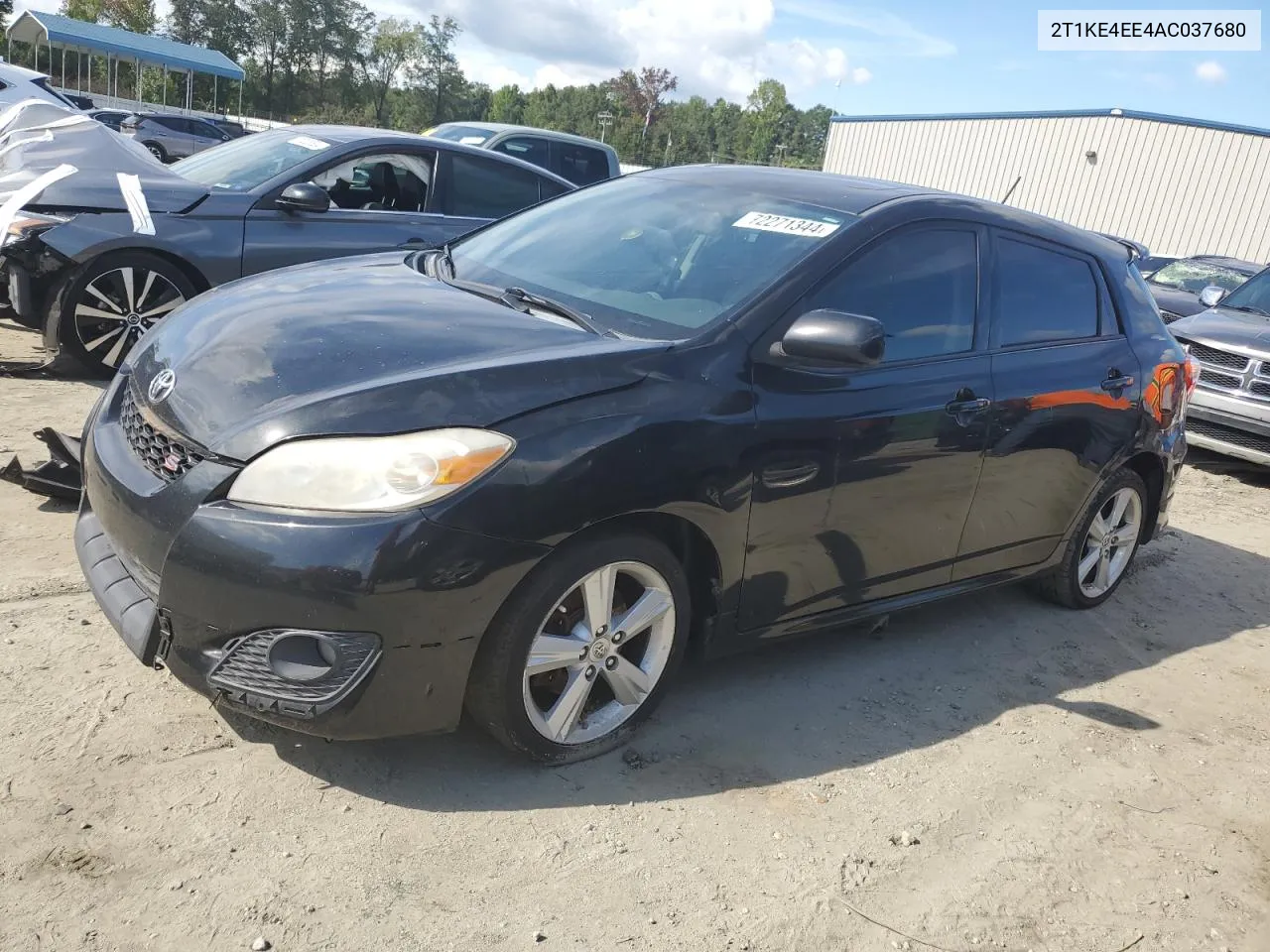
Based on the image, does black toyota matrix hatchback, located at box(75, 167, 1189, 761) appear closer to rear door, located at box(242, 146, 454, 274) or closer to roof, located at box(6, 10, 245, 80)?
rear door, located at box(242, 146, 454, 274)

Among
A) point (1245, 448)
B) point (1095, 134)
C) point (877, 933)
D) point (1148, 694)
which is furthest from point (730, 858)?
point (1095, 134)

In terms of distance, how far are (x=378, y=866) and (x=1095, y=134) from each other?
3381cm

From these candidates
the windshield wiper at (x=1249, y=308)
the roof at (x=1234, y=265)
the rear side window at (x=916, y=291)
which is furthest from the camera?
the roof at (x=1234, y=265)

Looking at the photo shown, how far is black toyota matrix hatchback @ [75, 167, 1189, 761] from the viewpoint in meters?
2.55

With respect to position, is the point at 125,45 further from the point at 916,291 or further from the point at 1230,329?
the point at 916,291

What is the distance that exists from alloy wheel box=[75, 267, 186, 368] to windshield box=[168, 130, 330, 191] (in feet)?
2.48

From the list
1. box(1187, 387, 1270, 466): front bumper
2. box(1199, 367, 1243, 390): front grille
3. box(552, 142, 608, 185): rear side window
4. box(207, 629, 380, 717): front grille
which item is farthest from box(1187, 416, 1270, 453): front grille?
box(207, 629, 380, 717): front grille

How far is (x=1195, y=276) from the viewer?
47.0 feet

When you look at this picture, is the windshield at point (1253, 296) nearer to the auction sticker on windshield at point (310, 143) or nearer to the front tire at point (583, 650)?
the auction sticker on windshield at point (310, 143)

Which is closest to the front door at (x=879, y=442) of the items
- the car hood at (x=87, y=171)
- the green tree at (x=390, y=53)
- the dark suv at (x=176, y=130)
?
the car hood at (x=87, y=171)

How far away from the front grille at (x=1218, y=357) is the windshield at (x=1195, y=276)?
534cm

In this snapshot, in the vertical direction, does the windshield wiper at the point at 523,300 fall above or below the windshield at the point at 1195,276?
below

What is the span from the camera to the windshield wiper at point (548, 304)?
3.26m

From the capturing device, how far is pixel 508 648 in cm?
274
